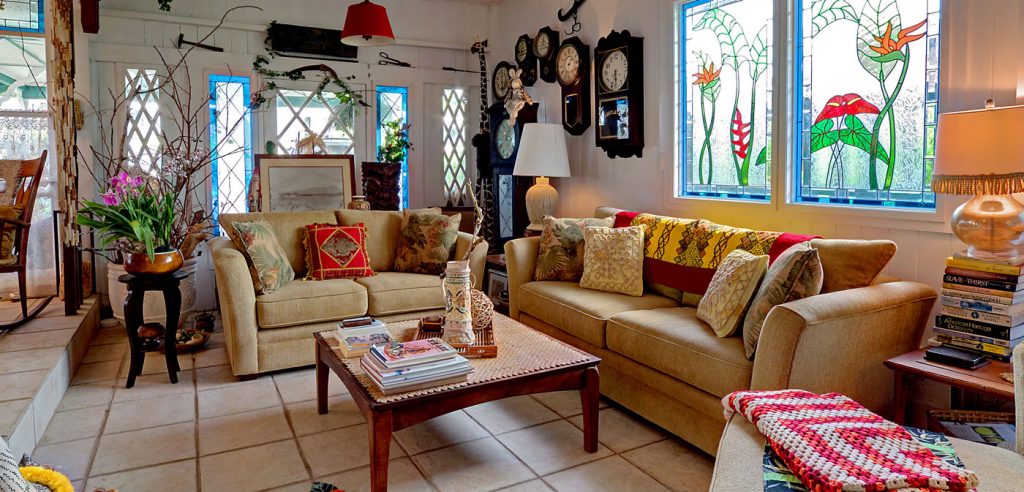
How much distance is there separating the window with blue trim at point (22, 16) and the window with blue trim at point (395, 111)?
2.32m

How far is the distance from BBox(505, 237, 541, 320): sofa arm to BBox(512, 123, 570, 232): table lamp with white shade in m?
0.65

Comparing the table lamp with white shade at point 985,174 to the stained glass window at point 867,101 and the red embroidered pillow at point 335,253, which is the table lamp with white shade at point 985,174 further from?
the red embroidered pillow at point 335,253

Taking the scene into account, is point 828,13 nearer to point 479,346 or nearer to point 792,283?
point 792,283

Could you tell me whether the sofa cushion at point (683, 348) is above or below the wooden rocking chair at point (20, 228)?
below

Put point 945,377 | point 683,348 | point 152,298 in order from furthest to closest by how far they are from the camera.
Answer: point 152,298
point 683,348
point 945,377

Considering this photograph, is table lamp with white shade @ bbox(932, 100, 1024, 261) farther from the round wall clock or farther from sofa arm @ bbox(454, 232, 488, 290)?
the round wall clock

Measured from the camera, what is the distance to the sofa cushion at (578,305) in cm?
309

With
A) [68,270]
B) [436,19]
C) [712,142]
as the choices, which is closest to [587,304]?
[712,142]

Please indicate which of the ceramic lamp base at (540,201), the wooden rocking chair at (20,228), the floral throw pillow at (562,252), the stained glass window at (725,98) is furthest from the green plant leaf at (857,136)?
the wooden rocking chair at (20,228)

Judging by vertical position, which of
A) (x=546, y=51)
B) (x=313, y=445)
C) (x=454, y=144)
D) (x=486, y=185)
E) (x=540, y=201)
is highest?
(x=546, y=51)

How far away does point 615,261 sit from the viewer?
3.48 m

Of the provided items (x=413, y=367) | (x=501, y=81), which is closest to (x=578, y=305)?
(x=413, y=367)

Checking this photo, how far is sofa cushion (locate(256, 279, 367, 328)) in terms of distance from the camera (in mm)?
3463

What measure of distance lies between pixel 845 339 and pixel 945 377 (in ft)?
0.98
